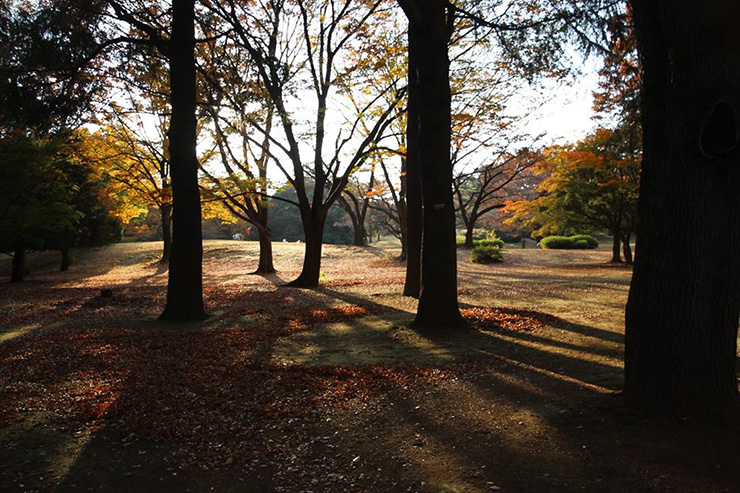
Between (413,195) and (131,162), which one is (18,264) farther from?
(413,195)

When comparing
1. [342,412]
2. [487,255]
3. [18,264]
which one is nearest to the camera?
[342,412]

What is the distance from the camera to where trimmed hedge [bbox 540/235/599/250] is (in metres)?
33.8

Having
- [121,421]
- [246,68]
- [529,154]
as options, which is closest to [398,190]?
[529,154]

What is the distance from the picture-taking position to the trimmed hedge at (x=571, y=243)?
33.8 metres

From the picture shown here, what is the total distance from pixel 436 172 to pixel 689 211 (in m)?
4.40

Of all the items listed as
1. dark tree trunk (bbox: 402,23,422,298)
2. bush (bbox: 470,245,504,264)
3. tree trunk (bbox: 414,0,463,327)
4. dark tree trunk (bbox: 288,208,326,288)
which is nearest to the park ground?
tree trunk (bbox: 414,0,463,327)

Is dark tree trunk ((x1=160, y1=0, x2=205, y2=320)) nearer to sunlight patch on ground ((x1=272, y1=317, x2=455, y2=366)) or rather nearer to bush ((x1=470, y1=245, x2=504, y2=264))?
sunlight patch on ground ((x1=272, y1=317, x2=455, y2=366))

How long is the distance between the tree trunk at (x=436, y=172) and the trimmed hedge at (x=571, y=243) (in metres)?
29.1

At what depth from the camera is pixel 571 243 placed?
111ft

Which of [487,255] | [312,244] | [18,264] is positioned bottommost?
[18,264]

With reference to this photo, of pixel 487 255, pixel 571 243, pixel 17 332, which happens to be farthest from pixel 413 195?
pixel 571 243

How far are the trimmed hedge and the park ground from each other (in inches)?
1057

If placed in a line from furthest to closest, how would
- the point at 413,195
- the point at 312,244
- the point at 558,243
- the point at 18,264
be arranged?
1. the point at 558,243
2. the point at 18,264
3. the point at 312,244
4. the point at 413,195

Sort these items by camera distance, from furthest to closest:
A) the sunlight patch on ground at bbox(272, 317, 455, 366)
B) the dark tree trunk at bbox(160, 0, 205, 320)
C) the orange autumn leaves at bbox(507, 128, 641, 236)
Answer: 1. the orange autumn leaves at bbox(507, 128, 641, 236)
2. the dark tree trunk at bbox(160, 0, 205, 320)
3. the sunlight patch on ground at bbox(272, 317, 455, 366)
